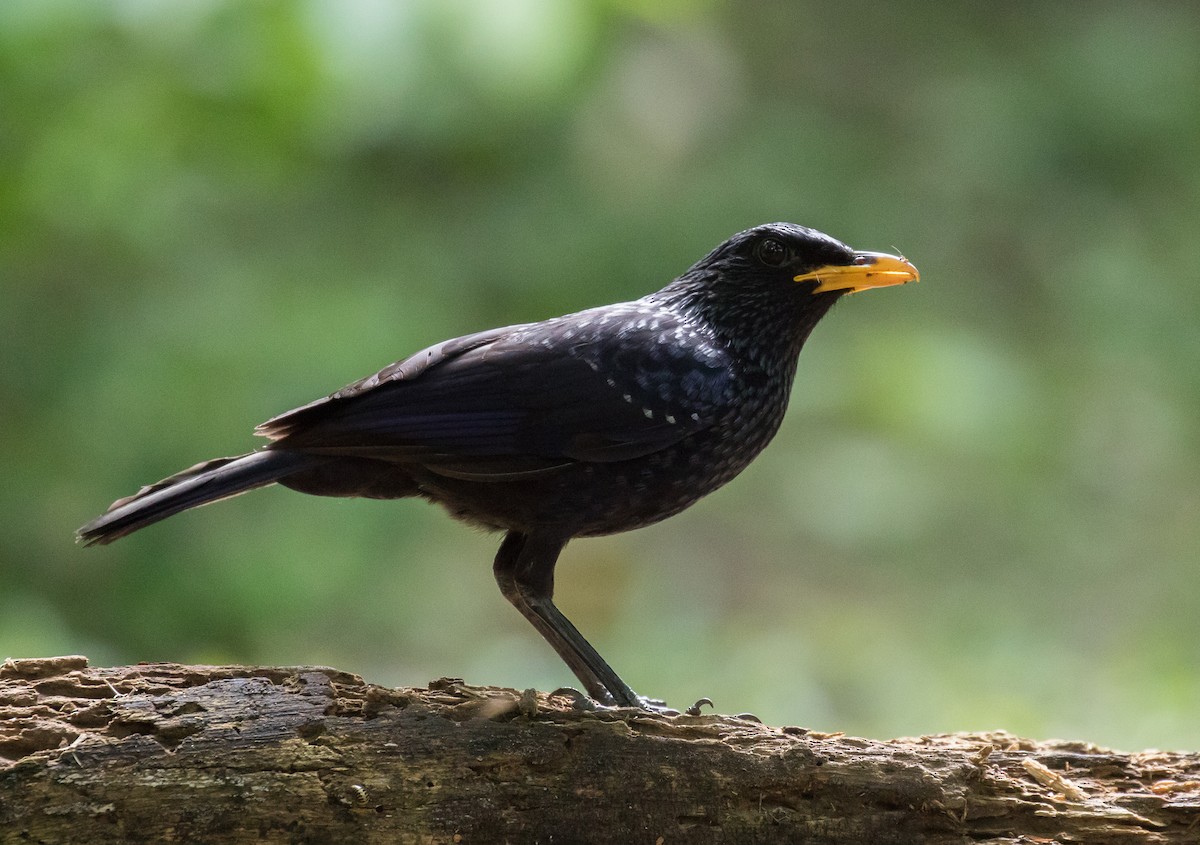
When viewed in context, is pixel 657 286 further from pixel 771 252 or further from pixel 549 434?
pixel 549 434

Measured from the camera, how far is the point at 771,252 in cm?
365

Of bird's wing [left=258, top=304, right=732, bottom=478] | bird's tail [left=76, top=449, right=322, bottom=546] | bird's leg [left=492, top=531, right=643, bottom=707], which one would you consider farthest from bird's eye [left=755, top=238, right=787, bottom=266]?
bird's tail [left=76, top=449, right=322, bottom=546]

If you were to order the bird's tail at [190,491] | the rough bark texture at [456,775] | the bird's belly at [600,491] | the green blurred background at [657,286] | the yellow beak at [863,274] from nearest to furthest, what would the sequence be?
1. the rough bark texture at [456,775]
2. the bird's tail at [190,491]
3. the bird's belly at [600,491]
4. the yellow beak at [863,274]
5. the green blurred background at [657,286]

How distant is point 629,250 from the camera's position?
6.34 m

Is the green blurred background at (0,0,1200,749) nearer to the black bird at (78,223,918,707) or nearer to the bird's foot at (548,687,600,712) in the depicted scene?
the black bird at (78,223,918,707)

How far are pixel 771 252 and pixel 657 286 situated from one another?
8.41 ft

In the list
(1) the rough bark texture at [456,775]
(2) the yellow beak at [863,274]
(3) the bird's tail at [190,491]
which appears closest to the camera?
(1) the rough bark texture at [456,775]

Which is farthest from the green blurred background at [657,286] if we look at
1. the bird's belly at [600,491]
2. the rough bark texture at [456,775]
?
the rough bark texture at [456,775]

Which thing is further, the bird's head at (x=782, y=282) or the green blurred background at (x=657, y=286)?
the green blurred background at (x=657, y=286)

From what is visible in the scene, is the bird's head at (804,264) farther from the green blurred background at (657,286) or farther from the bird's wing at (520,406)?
the green blurred background at (657,286)

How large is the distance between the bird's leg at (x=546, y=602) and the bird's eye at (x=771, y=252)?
3.36 feet

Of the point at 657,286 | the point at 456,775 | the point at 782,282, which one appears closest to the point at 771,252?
the point at 782,282

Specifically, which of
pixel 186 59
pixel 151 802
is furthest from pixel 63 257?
pixel 151 802

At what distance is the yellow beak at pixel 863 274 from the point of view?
3.50 meters
